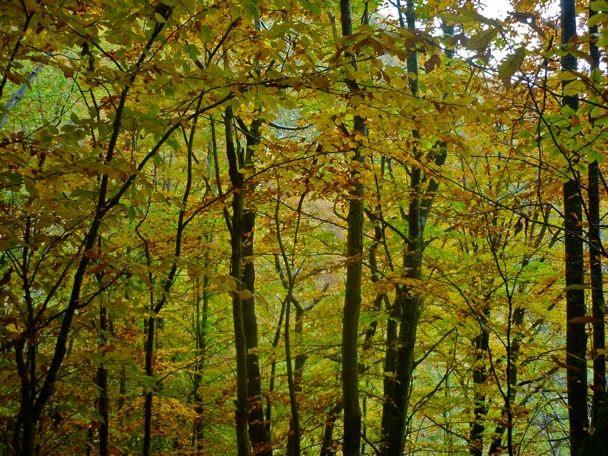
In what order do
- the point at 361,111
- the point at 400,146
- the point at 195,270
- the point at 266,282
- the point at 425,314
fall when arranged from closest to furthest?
the point at 195,270 < the point at 361,111 < the point at 400,146 < the point at 425,314 < the point at 266,282

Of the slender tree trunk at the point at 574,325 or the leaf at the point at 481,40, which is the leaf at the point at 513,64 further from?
the slender tree trunk at the point at 574,325

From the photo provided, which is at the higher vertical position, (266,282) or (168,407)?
(266,282)

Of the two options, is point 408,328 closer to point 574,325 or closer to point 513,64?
point 574,325

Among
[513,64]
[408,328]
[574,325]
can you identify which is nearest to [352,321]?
[408,328]

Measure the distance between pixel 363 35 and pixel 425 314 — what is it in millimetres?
5897

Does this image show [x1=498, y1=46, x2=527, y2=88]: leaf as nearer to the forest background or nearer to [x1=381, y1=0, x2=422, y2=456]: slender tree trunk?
the forest background

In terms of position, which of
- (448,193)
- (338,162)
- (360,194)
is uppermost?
(448,193)

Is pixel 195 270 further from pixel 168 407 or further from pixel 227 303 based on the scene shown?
pixel 227 303

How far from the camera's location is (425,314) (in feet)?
23.5

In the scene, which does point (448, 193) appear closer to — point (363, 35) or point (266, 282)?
point (363, 35)

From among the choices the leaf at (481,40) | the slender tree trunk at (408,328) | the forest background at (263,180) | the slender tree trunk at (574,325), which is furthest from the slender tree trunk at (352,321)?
the leaf at (481,40)

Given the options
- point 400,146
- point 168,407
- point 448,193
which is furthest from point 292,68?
point 168,407

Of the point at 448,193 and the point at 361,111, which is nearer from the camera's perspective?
the point at 361,111

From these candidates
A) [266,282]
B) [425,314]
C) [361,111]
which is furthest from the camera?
[266,282]
